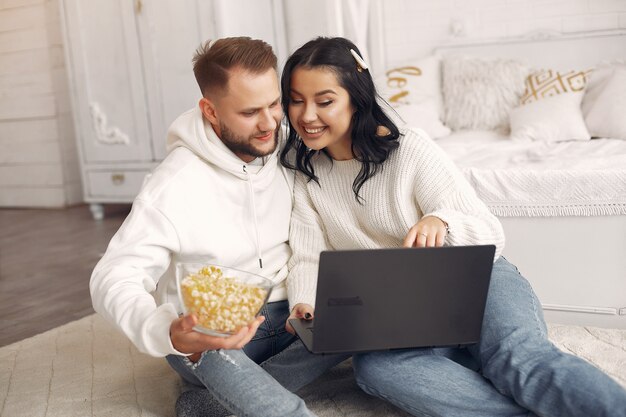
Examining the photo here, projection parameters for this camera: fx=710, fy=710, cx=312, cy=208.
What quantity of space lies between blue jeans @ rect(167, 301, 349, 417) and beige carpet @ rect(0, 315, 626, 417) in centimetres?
11

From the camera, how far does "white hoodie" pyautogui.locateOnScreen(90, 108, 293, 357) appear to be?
1.29 meters

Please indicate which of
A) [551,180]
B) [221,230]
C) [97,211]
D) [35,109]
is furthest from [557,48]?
[35,109]

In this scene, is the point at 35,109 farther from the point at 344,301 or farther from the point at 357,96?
the point at 344,301

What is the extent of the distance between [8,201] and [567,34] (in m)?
4.23

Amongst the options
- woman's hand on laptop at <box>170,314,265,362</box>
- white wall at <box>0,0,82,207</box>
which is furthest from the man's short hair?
white wall at <box>0,0,82,207</box>

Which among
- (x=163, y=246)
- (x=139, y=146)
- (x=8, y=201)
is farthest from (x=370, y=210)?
(x=8, y=201)

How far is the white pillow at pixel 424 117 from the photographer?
122 inches

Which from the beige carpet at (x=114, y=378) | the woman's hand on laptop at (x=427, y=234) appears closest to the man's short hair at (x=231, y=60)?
the woman's hand on laptop at (x=427, y=234)

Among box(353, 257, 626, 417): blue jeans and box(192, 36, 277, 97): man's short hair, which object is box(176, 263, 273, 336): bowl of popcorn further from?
box(192, 36, 277, 97): man's short hair

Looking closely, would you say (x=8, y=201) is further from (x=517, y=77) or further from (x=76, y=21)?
(x=517, y=77)

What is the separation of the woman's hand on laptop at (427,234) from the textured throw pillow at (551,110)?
150cm

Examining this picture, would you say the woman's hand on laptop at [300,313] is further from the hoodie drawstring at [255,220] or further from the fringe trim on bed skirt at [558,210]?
the fringe trim on bed skirt at [558,210]

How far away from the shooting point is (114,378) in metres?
1.91

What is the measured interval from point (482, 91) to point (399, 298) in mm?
2080
